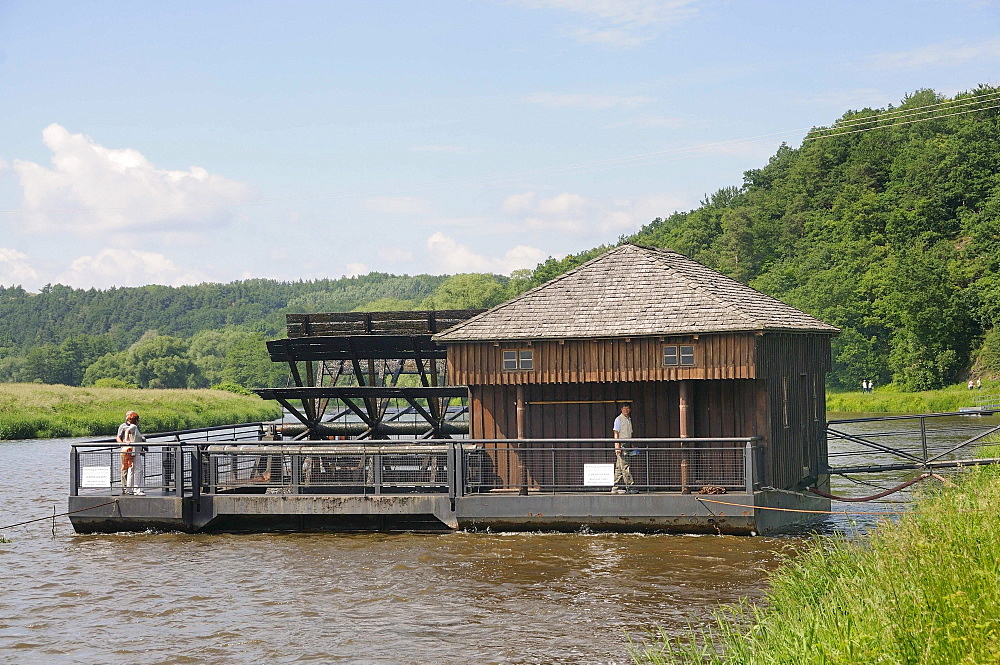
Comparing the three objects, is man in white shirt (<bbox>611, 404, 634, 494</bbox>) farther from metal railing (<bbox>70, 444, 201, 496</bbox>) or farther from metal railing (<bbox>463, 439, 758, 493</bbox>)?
metal railing (<bbox>70, 444, 201, 496</bbox>)

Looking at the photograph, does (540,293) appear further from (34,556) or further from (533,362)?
(34,556)

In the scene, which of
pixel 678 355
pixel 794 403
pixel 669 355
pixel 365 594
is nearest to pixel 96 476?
pixel 365 594

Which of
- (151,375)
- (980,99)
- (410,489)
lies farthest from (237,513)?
(151,375)

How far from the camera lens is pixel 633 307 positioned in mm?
23234

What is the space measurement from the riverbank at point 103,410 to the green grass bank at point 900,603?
5247cm

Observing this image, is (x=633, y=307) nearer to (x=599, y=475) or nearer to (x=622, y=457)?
(x=622, y=457)

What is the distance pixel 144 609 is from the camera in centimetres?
1677

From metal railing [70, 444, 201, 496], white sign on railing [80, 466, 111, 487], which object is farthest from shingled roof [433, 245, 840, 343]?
white sign on railing [80, 466, 111, 487]

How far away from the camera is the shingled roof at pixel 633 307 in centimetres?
2231

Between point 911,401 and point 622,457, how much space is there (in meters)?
55.8

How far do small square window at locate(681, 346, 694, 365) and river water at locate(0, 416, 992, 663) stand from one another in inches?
131

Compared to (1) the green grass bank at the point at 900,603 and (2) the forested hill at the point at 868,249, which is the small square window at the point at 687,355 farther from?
(2) the forested hill at the point at 868,249

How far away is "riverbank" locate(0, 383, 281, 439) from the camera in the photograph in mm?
59344

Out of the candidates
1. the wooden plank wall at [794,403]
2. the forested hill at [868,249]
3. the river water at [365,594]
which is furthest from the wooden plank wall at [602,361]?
the forested hill at [868,249]
